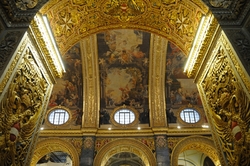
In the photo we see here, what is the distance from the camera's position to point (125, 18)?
8.46 m

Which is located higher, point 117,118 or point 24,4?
point 117,118

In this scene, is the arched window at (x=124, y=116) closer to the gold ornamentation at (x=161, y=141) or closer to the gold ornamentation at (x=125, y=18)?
the gold ornamentation at (x=161, y=141)

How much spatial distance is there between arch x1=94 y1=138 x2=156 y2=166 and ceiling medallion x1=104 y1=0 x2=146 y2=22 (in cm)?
952

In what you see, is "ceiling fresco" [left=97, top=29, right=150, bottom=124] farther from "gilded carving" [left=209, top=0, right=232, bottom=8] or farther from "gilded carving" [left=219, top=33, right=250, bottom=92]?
"gilded carving" [left=219, top=33, right=250, bottom=92]

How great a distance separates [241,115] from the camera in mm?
5508

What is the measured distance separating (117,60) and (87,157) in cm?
684

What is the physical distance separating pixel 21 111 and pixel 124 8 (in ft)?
15.4

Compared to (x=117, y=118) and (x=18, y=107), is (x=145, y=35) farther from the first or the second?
(x=18, y=107)

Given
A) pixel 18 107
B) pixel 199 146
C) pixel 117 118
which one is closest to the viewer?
pixel 18 107

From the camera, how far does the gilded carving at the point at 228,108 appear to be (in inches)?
213

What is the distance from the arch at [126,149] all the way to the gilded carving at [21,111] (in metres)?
8.96

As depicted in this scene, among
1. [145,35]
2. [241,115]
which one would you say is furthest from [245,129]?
[145,35]

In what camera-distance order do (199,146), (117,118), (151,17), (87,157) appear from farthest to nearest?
(117,118), (199,146), (87,157), (151,17)

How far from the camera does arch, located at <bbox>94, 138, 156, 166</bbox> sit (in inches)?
581
